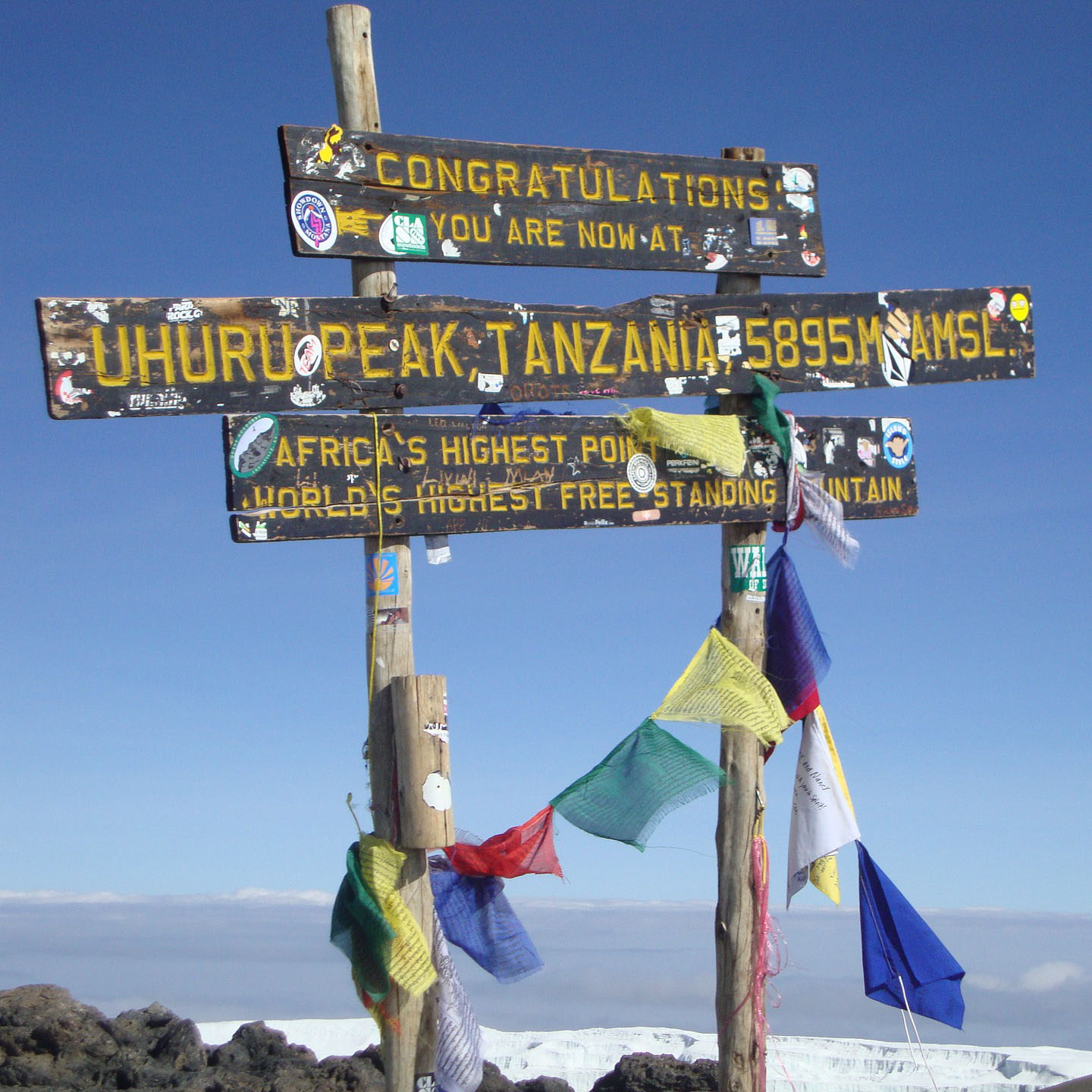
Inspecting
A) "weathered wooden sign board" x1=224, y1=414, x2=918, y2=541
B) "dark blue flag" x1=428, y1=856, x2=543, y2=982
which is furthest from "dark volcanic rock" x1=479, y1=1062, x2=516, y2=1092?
"weathered wooden sign board" x1=224, y1=414, x2=918, y2=541

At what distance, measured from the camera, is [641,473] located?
5.75m

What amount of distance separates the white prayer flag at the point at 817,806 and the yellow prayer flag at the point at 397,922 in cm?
194

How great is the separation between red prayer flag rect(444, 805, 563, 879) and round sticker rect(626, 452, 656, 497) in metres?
1.68

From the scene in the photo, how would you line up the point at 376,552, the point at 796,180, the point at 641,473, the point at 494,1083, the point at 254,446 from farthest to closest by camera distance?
the point at 494,1083 → the point at 796,180 → the point at 641,473 → the point at 376,552 → the point at 254,446

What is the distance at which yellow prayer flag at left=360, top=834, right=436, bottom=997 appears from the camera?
16.8 ft

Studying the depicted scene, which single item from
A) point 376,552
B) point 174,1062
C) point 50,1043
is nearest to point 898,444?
point 376,552

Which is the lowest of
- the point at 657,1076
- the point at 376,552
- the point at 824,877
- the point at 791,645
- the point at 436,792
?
the point at 657,1076

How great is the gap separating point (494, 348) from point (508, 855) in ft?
7.72

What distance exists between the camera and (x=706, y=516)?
588 cm

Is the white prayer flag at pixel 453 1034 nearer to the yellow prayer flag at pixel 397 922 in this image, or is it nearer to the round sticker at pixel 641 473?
the yellow prayer flag at pixel 397 922

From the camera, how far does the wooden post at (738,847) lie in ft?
18.9

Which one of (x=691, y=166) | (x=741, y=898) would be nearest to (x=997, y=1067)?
(x=741, y=898)

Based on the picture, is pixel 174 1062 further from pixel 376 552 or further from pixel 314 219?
pixel 314 219

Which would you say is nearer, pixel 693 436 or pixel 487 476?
pixel 487 476
